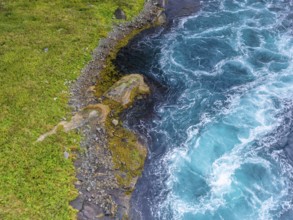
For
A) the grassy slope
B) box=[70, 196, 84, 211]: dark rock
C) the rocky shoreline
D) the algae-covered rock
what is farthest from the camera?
the algae-covered rock

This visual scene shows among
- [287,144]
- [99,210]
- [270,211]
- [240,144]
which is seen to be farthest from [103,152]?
[287,144]

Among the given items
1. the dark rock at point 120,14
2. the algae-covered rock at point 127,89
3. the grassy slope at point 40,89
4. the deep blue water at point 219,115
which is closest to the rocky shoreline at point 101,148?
the algae-covered rock at point 127,89

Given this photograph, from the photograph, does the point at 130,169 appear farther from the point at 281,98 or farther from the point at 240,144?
the point at 281,98

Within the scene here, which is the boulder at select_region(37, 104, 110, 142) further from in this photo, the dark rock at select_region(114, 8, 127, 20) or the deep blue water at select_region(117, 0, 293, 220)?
the dark rock at select_region(114, 8, 127, 20)

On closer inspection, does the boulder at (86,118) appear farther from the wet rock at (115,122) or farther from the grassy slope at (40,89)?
the wet rock at (115,122)

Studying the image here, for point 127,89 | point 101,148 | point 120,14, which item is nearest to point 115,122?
point 101,148

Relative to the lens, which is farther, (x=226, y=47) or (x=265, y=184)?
(x=226, y=47)

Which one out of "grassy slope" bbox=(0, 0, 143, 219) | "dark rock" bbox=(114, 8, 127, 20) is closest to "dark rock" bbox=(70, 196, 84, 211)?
"grassy slope" bbox=(0, 0, 143, 219)
